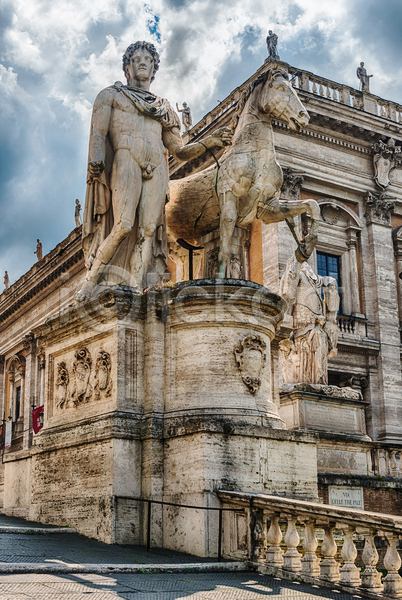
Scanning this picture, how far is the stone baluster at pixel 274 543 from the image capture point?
23.3 ft

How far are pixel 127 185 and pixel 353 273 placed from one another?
21236 mm

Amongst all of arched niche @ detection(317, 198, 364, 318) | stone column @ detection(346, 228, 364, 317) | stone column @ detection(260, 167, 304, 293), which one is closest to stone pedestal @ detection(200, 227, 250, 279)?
stone column @ detection(260, 167, 304, 293)

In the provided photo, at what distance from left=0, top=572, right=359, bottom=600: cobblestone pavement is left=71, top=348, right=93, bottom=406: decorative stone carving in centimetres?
343

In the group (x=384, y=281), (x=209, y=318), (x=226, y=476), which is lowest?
(x=226, y=476)

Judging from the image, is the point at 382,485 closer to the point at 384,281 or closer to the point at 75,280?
the point at 384,281

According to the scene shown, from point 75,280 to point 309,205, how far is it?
113ft

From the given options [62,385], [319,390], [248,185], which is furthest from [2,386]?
[248,185]

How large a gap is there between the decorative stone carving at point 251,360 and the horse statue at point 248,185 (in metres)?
1.70

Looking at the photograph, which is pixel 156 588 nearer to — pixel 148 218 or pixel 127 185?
pixel 148 218

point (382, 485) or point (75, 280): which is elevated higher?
point (75, 280)

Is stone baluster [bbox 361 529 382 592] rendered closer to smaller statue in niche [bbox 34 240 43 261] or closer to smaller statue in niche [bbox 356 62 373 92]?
smaller statue in niche [bbox 356 62 373 92]

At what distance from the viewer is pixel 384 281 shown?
3041 cm

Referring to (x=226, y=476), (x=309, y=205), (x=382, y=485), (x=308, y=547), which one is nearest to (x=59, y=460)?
(x=226, y=476)

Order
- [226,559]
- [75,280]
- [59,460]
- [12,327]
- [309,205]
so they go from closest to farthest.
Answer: [226,559], [59,460], [309,205], [75,280], [12,327]
